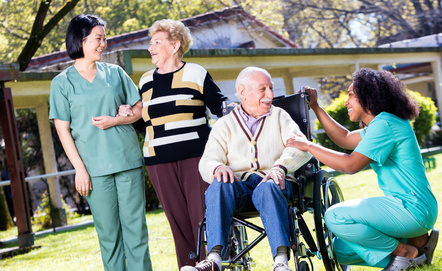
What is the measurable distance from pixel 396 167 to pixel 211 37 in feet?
56.8

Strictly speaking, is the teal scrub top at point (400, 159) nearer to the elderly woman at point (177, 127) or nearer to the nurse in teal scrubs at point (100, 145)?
the elderly woman at point (177, 127)

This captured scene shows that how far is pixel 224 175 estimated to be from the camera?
3482mm

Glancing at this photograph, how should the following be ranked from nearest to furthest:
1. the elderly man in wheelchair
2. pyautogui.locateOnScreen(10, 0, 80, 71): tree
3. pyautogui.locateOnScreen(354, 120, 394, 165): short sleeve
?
the elderly man in wheelchair → pyautogui.locateOnScreen(354, 120, 394, 165): short sleeve → pyautogui.locateOnScreen(10, 0, 80, 71): tree

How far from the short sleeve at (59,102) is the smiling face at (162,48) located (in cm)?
64

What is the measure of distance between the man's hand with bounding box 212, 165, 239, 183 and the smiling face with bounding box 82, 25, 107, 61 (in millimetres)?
1106

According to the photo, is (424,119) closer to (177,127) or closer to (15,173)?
(15,173)

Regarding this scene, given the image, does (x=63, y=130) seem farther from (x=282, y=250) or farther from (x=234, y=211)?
(x=282, y=250)

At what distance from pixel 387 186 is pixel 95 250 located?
4479 mm

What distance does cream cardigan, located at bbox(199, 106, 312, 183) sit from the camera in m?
3.74

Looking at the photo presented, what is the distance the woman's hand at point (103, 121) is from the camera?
3875mm

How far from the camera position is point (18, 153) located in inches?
329

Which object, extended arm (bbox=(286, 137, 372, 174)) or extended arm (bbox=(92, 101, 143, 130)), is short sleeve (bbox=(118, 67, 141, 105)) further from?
extended arm (bbox=(286, 137, 372, 174))

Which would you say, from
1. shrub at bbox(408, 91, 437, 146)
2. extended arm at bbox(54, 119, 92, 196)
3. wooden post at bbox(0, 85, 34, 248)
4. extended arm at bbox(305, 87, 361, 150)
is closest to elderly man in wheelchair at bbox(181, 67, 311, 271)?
extended arm at bbox(305, 87, 361, 150)

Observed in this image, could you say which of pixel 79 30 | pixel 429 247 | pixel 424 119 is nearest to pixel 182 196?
pixel 79 30
